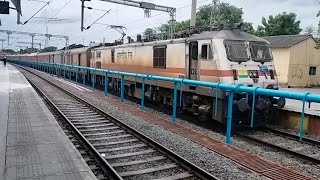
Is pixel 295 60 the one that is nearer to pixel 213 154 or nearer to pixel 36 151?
pixel 213 154

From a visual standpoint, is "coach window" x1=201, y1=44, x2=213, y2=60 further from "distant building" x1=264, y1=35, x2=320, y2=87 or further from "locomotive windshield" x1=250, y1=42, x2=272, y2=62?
"distant building" x1=264, y1=35, x2=320, y2=87

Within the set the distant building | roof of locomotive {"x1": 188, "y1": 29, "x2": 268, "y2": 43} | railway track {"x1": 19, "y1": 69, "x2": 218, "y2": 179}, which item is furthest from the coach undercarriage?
the distant building

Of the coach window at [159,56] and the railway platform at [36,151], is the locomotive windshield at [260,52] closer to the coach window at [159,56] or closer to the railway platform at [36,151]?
the coach window at [159,56]

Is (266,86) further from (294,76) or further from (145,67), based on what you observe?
(294,76)

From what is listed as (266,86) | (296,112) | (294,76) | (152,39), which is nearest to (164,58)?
(152,39)

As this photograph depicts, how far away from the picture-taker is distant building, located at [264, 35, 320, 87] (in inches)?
1167

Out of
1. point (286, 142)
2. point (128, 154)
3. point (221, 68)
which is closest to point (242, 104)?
point (221, 68)

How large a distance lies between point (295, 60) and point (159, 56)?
64.2 feet

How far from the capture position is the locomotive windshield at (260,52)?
11309 mm

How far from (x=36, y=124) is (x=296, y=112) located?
7.99 m

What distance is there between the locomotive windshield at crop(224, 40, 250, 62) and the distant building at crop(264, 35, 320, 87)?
19.6 m

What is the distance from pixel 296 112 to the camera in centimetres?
1126

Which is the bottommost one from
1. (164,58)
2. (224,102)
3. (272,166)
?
(272,166)

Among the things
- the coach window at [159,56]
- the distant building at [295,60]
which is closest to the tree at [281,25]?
the distant building at [295,60]
